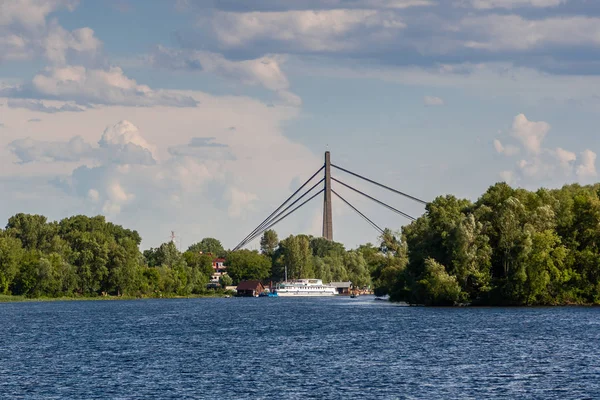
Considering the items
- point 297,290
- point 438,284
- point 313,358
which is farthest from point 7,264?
point 313,358

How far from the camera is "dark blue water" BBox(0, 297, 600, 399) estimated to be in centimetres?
3978

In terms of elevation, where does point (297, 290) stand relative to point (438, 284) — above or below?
above

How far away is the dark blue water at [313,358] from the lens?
3978cm

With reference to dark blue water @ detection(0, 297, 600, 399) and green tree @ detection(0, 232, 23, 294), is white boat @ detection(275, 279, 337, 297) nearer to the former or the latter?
green tree @ detection(0, 232, 23, 294)

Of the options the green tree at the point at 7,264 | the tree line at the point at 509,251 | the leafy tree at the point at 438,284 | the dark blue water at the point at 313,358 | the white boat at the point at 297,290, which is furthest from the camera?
the white boat at the point at 297,290

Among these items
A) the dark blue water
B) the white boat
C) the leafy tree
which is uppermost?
the white boat

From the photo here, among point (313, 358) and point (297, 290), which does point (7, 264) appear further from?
point (313, 358)

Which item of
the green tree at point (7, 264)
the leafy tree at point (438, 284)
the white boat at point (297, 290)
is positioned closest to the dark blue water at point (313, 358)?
the leafy tree at point (438, 284)

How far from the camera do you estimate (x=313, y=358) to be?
170 feet

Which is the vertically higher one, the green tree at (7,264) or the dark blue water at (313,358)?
the green tree at (7,264)

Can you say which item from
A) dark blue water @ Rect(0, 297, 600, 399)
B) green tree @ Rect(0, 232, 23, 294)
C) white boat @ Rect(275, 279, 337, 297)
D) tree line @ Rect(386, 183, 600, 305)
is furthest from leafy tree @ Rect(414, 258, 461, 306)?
white boat @ Rect(275, 279, 337, 297)

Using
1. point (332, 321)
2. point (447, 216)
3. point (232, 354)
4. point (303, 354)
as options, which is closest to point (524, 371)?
point (303, 354)

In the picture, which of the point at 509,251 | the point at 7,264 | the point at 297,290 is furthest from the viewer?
the point at 297,290

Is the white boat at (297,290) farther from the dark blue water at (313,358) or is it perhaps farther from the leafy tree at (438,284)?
the dark blue water at (313,358)
